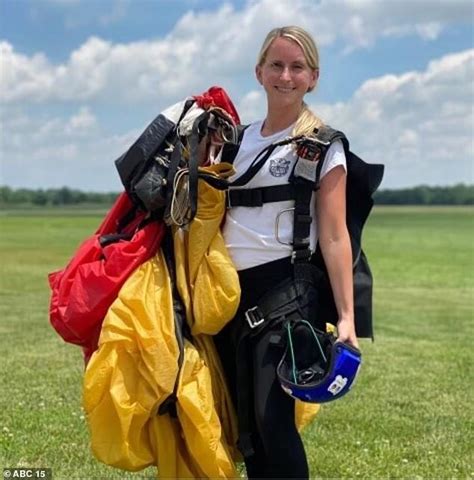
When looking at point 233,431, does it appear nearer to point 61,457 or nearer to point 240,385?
point 240,385

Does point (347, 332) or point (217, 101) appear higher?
point (217, 101)

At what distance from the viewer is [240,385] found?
3453 millimetres

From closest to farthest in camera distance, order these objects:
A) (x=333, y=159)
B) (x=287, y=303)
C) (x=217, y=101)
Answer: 1. (x=333, y=159)
2. (x=287, y=303)
3. (x=217, y=101)

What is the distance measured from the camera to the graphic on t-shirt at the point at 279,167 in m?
3.27

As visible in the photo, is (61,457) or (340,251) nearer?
(340,251)

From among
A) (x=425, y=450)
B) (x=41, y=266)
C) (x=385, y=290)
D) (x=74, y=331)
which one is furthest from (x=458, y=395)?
(x=41, y=266)

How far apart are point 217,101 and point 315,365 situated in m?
1.35

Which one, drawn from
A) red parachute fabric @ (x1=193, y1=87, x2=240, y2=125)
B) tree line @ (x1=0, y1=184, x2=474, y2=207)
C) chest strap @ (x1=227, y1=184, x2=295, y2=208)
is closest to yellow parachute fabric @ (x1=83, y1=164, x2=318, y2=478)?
chest strap @ (x1=227, y1=184, x2=295, y2=208)

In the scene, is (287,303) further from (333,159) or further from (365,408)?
(365,408)

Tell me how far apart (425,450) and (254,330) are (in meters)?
2.60

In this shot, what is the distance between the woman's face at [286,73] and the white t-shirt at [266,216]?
145 mm

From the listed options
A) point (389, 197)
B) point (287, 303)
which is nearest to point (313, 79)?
point (287, 303)

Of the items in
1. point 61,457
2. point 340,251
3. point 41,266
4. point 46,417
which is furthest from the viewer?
point 41,266

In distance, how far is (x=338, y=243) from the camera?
3.25 m
